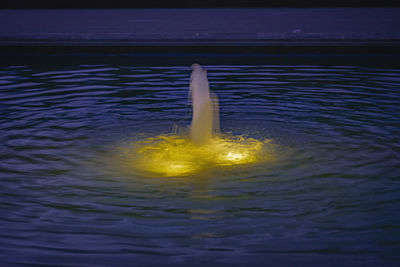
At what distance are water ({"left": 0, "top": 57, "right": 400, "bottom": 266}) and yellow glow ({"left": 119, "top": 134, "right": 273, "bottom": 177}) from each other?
17 cm

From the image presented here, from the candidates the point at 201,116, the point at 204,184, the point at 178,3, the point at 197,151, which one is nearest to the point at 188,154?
the point at 197,151

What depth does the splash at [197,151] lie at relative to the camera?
4969 mm

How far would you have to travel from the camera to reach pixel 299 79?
898 cm

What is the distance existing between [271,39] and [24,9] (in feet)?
34.1

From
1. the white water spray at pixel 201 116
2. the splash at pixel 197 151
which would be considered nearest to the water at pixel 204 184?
the splash at pixel 197 151

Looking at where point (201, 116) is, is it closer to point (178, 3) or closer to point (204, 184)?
point (204, 184)

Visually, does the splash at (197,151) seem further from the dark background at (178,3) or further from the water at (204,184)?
the dark background at (178,3)

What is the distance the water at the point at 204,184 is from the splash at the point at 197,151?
17 centimetres

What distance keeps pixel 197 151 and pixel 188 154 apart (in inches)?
5.3

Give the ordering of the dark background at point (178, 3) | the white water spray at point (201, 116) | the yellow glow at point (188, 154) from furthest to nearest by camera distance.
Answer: the dark background at point (178, 3), the white water spray at point (201, 116), the yellow glow at point (188, 154)

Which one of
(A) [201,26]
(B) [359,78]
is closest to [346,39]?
(B) [359,78]

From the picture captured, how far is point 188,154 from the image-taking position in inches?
209

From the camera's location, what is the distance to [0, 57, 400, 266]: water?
345 cm

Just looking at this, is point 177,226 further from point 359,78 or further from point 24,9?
point 24,9
